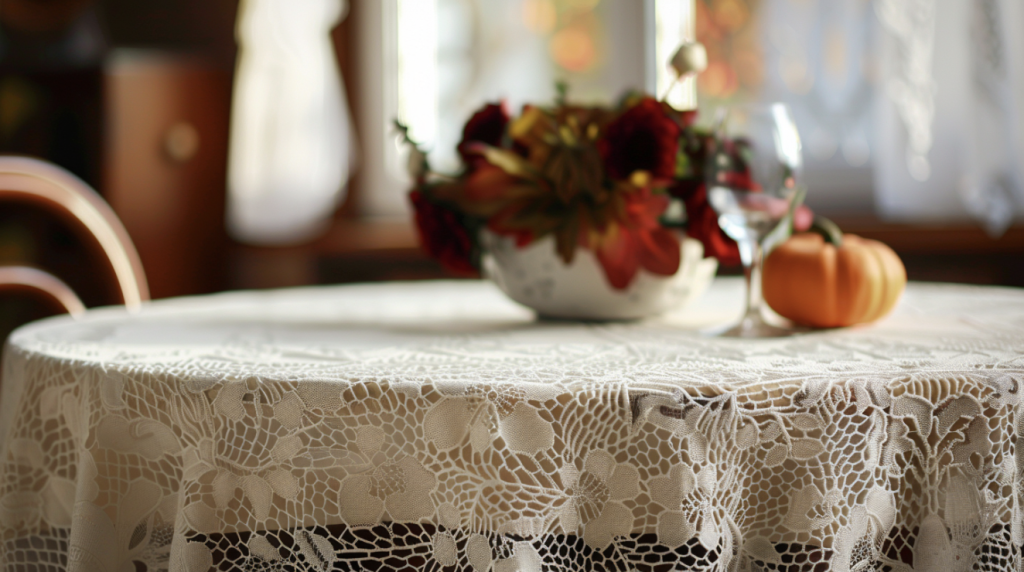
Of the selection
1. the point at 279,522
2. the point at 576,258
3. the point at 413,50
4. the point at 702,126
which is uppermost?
the point at 413,50

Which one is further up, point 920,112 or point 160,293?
point 920,112

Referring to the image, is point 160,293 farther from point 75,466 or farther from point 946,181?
point 946,181

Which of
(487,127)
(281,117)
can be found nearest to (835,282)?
(487,127)

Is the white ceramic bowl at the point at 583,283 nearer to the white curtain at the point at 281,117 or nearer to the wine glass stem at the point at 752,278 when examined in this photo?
the wine glass stem at the point at 752,278

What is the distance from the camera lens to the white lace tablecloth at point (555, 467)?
0.57 meters

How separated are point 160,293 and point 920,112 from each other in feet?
7.00

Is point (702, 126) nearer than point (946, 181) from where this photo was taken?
Yes

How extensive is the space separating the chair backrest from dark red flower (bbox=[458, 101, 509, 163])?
0.67 m

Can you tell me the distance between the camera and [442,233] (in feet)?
3.16

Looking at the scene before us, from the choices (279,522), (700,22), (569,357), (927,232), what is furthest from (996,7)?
(279,522)

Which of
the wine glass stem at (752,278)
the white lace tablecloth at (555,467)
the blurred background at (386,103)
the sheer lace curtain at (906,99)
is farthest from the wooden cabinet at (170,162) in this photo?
the wine glass stem at (752,278)

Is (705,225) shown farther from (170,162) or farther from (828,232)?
(170,162)

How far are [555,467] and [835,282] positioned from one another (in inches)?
16.3

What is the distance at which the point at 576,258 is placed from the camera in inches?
34.9
